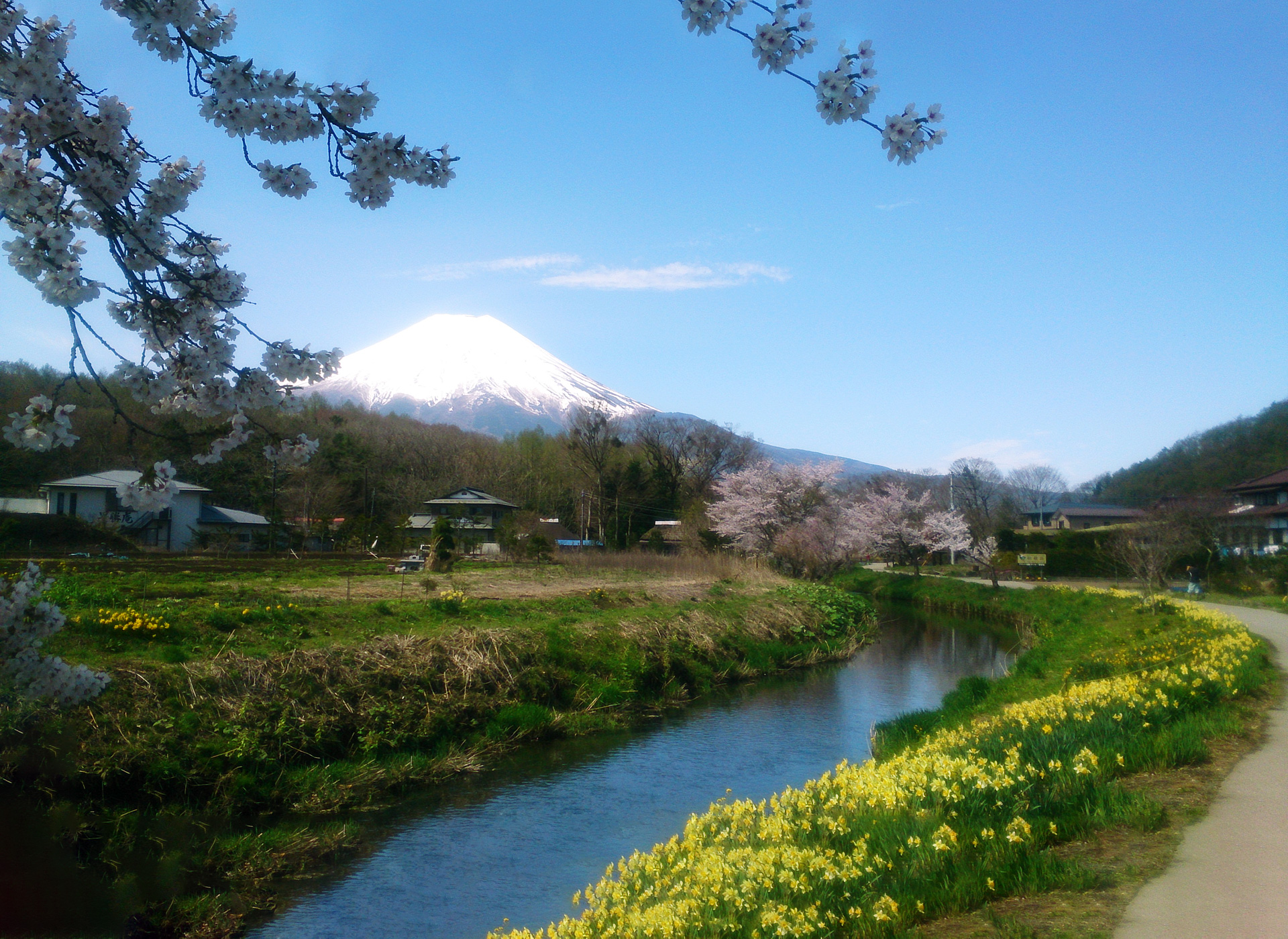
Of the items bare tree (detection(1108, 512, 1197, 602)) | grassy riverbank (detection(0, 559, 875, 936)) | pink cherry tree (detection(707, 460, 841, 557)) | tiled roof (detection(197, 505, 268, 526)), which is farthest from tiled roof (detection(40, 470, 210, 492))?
bare tree (detection(1108, 512, 1197, 602))

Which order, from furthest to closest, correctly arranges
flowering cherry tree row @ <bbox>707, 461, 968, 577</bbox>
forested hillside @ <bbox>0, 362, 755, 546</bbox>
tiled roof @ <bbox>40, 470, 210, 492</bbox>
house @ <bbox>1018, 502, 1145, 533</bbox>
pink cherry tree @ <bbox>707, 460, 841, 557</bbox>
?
1. house @ <bbox>1018, 502, 1145, 533</bbox>
2. forested hillside @ <bbox>0, 362, 755, 546</bbox>
3. pink cherry tree @ <bbox>707, 460, 841, 557</bbox>
4. flowering cherry tree row @ <bbox>707, 461, 968, 577</bbox>
5. tiled roof @ <bbox>40, 470, 210, 492</bbox>

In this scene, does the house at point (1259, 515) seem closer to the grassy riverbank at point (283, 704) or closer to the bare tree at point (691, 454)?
the bare tree at point (691, 454)

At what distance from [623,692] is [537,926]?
26.7ft

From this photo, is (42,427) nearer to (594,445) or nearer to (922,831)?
(922,831)

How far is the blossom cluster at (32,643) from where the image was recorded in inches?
146

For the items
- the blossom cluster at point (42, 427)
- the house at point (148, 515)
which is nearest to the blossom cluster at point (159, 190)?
the blossom cluster at point (42, 427)

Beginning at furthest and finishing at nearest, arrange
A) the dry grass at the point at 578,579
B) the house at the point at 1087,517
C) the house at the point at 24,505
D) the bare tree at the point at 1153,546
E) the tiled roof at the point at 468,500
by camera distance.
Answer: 1. the house at the point at 1087,517
2. the tiled roof at the point at 468,500
3. the house at the point at 24,505
4. the bare tree at the point at 1153,546
5. the dry grass at the point at 578,579

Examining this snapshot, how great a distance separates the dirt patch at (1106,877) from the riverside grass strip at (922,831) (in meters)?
0.09

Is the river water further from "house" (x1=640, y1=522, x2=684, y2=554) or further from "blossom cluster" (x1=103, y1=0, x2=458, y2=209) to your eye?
"house" (x1=640, y1=522, x2=684, y2=554)

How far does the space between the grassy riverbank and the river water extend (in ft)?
1.91

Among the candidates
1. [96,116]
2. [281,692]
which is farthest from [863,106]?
[281,692]

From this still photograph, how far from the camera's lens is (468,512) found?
5525 cm

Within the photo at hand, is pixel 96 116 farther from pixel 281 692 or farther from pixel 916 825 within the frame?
pixel 281 692

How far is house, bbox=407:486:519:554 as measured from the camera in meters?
48.9
